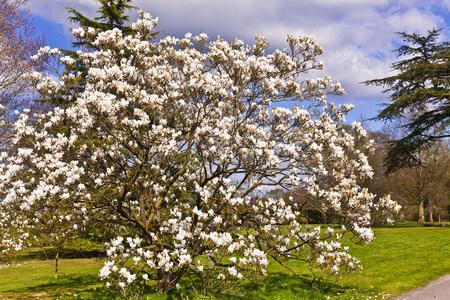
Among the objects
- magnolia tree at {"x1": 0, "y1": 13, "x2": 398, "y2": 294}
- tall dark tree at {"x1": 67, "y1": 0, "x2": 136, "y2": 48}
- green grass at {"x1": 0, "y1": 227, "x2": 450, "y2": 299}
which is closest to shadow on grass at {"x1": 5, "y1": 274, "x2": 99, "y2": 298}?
green grass at {"x1": 0, "y1": 227, "x2": 450, "y2": 299}

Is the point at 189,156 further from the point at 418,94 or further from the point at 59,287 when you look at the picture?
the point at 418,94

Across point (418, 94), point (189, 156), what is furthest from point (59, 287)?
point (418, 94)

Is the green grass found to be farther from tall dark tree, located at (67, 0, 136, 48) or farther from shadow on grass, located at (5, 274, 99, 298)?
tall dark tree, located at (67, 0, 136, 48)

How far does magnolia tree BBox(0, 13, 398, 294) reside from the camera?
7.70 metres

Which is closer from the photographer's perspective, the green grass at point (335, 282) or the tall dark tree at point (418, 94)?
the green grass at point (335, 282)

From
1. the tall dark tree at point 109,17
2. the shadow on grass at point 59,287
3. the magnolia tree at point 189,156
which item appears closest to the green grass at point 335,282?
the shadow on grass at point 59,287

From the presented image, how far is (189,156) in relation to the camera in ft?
29.8

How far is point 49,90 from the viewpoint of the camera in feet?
29.4

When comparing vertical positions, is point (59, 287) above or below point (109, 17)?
below

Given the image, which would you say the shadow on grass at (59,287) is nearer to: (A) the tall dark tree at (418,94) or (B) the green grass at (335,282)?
(B) the green grass at (335,282)

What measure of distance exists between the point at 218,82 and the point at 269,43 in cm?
447

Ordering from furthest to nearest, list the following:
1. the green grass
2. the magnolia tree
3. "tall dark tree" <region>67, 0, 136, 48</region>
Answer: "tall dark tree" <region>67, 0, 136, 48</region> < the green grass < the magnolia tree

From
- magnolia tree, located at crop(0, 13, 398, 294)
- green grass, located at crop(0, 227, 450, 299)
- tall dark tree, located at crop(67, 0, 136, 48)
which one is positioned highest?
tall dark tree, located at crop(67, 0, 136, 48)

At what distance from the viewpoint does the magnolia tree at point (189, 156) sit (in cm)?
770
